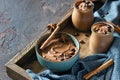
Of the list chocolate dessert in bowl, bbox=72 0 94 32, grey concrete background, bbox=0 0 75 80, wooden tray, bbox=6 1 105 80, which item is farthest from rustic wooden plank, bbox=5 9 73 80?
grey concrete background, bbox=0 0 75 80

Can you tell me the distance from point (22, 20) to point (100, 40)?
723 millimetres

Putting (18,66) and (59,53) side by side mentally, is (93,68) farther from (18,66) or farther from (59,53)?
(18,66)

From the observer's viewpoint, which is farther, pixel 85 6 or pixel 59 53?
pixel 85 6

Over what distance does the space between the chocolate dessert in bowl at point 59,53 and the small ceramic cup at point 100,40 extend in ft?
0.20

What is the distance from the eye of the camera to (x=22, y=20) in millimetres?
1519

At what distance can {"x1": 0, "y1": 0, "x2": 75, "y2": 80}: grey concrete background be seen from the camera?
139 centimetres

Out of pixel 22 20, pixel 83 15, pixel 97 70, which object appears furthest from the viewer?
pixel 22 20

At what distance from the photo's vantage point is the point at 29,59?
3.14 ft

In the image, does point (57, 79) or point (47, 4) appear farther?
point (47, 4)

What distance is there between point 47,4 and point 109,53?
80 cm

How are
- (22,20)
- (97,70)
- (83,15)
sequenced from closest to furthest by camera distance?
(97,70), (83,15), (22,20)

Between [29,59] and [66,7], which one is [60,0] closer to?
[66,7]

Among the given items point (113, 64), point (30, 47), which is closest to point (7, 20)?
point (30, 47)

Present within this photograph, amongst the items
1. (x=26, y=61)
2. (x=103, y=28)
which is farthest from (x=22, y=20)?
(x=103, y=28)
